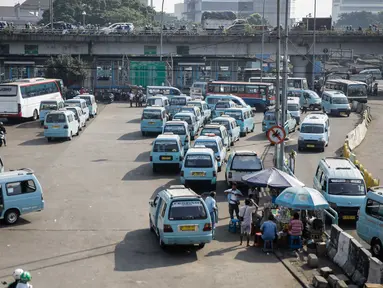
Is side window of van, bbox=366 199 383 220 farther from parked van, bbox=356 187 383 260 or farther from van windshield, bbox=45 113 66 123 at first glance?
van windshield, bbox=45 113 66 123

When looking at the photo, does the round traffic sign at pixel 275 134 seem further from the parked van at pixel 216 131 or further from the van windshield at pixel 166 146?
the parked van at pixel 216 131

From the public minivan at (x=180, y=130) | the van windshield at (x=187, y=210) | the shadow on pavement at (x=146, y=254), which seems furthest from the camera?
the public minivan at (x=180, y=130)

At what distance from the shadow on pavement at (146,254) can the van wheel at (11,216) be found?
3.68 meters

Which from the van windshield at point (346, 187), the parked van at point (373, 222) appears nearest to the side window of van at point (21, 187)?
the van windshield at point (346, 187)

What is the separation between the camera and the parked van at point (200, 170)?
84.1ft

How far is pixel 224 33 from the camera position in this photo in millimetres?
77938

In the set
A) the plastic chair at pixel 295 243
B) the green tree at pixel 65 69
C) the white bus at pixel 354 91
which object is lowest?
the plastic chair at pixel 295 243

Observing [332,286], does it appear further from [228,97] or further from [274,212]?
[228,97]

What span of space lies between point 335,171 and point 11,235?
10207 millimetres

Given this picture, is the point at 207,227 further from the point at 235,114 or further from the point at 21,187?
the point at 235,114

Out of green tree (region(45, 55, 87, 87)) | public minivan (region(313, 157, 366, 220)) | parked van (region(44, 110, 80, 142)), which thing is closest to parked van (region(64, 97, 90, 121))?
parked van (region(44, 110, 80, 142))

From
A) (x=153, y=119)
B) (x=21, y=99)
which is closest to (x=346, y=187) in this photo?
(x=153, y=119)

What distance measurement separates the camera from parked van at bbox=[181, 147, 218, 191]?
2564 centimetres

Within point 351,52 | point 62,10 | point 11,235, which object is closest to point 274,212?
point 11,235
